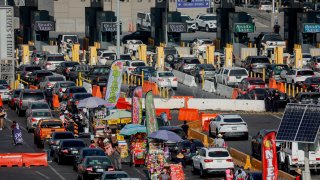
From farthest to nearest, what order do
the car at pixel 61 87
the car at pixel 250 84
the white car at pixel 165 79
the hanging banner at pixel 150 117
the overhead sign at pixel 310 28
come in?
the overhead sign at pixel 310 28 → the white car at pixel 165 79 → the car at pixel 61 87 → the car at pixel 250 84 → the hanging banner at pixel 150 117

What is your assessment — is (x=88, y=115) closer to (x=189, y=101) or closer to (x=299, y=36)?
(x=189, y=101)

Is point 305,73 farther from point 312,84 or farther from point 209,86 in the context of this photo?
point 209,86

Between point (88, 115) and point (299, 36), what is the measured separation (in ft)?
118

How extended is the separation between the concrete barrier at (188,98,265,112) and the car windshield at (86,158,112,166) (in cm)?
2137

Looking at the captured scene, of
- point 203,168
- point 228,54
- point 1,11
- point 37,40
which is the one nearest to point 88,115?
point 203,168

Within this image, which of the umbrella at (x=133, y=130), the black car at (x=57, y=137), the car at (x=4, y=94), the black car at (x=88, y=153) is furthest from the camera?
the car at (x=4, y=94)

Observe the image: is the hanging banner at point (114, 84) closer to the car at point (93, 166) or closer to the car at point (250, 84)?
the car at point (250, 84)

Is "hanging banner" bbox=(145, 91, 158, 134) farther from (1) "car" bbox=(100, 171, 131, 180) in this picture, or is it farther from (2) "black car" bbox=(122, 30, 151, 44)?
(2) "black car" bbox=(122, 30, 151, 44)

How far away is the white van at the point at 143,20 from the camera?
385ft

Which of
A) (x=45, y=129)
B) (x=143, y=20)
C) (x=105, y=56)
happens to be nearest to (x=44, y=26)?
(x=105, y=56)

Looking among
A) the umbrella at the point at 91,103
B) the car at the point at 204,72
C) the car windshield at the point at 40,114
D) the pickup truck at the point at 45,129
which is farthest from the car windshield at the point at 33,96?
the car at the point at 204,72

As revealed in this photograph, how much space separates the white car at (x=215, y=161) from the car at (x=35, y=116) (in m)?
14.6

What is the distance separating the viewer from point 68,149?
169 ft

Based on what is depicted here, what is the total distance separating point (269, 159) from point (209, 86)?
122 feet
